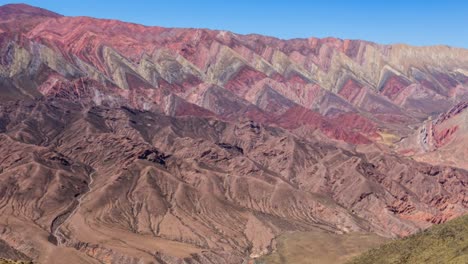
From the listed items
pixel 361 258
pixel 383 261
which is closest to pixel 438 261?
pixel 383 261

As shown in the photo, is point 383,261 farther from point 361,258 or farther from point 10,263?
point 10,263

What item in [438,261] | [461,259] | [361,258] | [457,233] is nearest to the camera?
[461,259]

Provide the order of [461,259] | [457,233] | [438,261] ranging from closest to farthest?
[461,259] → [438,261] → [457,233]

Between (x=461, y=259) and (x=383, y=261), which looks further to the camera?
(x=383, y=261)

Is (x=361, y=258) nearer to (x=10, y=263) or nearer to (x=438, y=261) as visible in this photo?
(x=438, y=261)

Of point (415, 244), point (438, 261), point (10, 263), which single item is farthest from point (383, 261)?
point (10, 263)

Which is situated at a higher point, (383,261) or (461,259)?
(461,259)
